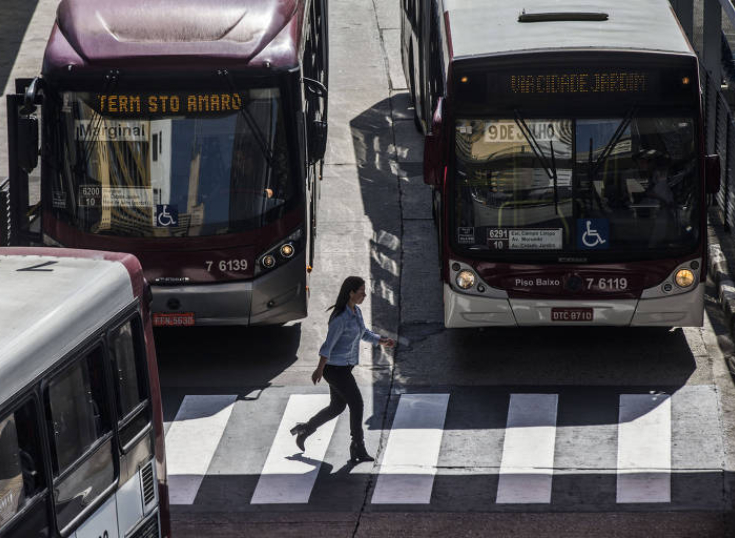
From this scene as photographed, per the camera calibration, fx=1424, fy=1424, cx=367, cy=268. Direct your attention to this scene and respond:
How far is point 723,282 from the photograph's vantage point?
55.3ft

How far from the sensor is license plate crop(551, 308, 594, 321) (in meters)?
14.8

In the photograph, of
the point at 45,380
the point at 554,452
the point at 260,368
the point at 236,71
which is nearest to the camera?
the point at 45,380

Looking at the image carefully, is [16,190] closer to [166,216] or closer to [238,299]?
[166,216]

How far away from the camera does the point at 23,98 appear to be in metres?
14.4

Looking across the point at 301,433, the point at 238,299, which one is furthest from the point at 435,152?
the point at 301,433

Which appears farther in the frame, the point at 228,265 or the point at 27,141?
the point at 228,265

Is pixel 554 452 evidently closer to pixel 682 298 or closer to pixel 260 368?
pixel 682 298

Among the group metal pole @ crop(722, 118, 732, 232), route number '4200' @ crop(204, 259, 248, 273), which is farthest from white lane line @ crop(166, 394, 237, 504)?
metal pole @ crop(722, 118, 732, 232)

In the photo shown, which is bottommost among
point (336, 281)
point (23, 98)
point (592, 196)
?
point (336, 281)

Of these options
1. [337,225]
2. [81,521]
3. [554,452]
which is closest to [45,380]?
[81,521]

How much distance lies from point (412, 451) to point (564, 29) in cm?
478

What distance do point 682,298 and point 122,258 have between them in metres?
7.09

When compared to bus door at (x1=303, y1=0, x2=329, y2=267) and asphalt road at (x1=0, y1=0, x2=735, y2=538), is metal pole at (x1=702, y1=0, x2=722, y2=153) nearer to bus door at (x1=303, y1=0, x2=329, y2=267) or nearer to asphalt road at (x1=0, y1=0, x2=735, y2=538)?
asphalt road at (x1=0, y1=0, x2=735, y2=538)

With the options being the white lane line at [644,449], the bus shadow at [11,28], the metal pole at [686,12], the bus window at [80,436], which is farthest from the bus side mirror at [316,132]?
the bus shadow at [11,28]
